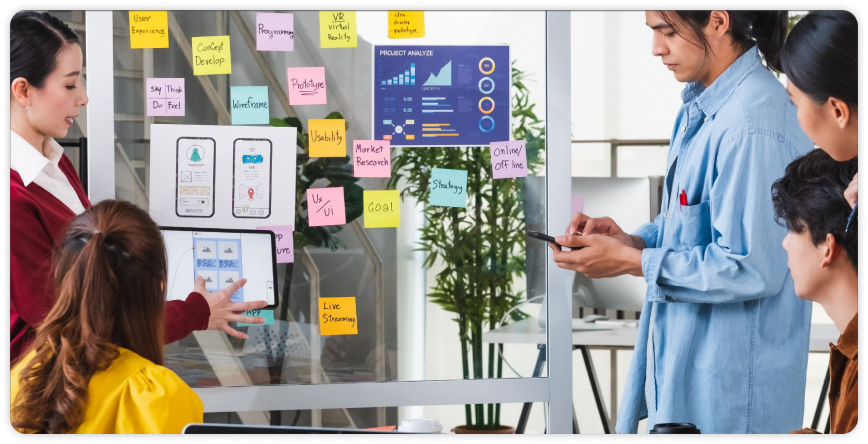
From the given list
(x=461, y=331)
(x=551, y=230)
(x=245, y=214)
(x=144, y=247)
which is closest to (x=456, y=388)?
(x=461, y=331)

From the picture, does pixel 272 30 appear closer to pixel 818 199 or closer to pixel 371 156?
pixel 371 156

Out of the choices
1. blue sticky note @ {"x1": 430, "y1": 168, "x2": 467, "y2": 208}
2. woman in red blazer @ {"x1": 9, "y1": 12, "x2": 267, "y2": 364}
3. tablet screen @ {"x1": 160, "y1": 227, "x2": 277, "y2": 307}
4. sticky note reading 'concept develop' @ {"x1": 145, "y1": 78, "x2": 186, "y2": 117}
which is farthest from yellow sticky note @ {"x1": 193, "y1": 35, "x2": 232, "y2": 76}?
blue sticky note @ {"x1": 430, "y1": 168, "x2": 467, "y2": 208}

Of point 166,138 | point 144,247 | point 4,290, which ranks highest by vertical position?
point 166,138

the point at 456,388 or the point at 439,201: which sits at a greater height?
the point at 439,201

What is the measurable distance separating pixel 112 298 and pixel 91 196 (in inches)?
26.8

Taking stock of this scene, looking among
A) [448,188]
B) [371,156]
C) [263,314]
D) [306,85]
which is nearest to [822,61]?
[448,188]

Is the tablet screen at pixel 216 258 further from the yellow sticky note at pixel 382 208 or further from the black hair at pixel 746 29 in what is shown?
the black hair at pixel 746 29

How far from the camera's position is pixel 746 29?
5.58 feet

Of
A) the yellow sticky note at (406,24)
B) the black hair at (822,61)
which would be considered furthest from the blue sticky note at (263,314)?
the black hair at (822,61)

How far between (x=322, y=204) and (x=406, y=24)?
495 mm

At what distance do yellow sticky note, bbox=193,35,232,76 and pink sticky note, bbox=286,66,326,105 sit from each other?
0.51ft

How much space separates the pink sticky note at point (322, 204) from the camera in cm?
199

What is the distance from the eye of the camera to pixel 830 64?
165 centimetres

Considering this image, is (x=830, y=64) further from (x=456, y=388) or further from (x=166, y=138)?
(x=166, y=138)
